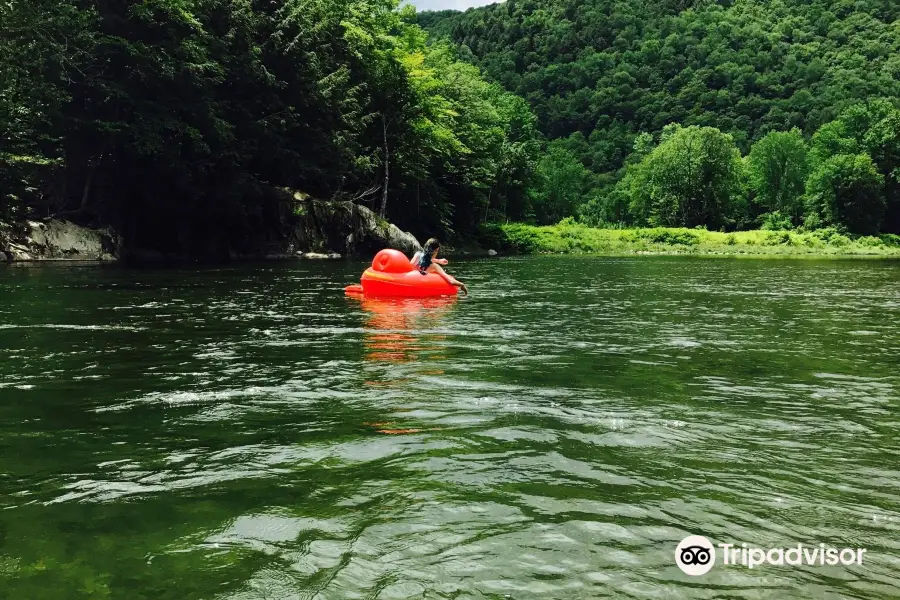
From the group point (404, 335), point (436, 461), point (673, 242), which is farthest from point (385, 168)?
point (436, 461)

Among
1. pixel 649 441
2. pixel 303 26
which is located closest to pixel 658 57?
pixel 303 26

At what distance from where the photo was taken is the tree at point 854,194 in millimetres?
72562

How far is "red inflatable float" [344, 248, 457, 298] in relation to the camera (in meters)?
15.7

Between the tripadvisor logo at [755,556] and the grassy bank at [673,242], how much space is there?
5317 centimetres

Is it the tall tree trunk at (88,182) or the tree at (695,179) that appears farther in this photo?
the tree at (695,179)

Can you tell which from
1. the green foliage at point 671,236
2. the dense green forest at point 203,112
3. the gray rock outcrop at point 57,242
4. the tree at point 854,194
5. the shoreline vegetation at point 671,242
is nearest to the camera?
the dense green forest at point 203,112

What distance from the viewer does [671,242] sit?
6253 cm

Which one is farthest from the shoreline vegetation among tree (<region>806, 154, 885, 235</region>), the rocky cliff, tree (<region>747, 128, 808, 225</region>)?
tree (<region>747, 128, 808, 225</region>)

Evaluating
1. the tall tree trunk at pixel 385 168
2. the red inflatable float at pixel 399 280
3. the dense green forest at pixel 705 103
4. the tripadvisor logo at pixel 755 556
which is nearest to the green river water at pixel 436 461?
the tripadvisor logo at pixel 755 556

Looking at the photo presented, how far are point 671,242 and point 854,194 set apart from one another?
26.1 meters

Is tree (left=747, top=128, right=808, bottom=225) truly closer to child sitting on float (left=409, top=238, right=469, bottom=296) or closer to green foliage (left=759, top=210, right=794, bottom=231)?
green foliage (left=759, top=210, right=794, bottom=231)

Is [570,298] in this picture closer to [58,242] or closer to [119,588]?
[119,588]

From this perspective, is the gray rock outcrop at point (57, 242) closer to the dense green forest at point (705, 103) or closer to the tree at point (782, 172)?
the dense green forest at point (705, 103)

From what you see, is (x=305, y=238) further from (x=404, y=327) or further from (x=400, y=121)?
(x=404, y=327)
